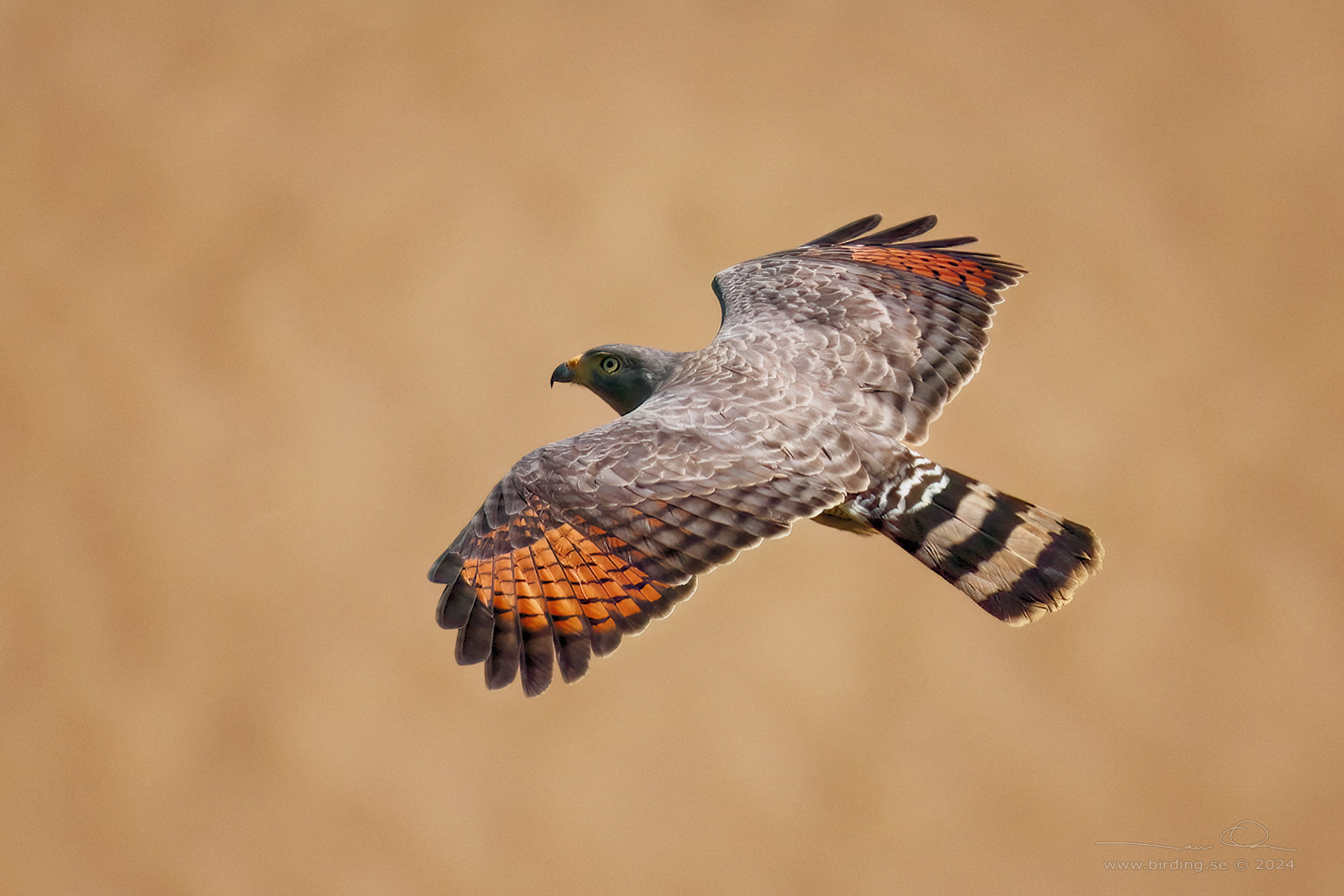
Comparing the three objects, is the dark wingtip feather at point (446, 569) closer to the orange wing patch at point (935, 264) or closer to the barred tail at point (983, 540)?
the barred tail at point (983, 540)

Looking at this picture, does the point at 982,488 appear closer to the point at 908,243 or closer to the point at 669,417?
the point at 669,417

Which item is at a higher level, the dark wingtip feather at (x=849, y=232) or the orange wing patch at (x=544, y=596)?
the dark wingtip feather at (x=849, y=232)

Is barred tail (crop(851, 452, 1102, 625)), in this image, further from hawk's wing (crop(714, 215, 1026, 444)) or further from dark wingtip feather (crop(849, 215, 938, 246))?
dark wingtip feather (crop(849, 215, 938, 246))

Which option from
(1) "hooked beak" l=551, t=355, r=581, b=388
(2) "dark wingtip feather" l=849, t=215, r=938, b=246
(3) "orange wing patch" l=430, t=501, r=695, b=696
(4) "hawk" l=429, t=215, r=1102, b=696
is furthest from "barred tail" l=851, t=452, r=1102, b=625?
(2) "dark wingtip feather" l=849, t=215, r=938, b=246

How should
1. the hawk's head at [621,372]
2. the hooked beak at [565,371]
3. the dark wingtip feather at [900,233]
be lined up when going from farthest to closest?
the dark wingtip feather at [900,233], the hooked beak at [565,371], the hawk's head at [621,372]

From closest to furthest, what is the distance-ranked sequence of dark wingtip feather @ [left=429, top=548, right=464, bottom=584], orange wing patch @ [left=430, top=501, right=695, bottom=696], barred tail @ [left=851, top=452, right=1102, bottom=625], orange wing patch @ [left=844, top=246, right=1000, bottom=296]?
orange wing patch @ [left=430, top=501, right=695, bottom=696], dark wingtip feather @ [left=429, top=548, right=464, bottom=584], barred tail @ [left=851, top=452, right=1102, bottom=625], orange wing patch @ [left=844, top=246, right=1000, bottom=296]

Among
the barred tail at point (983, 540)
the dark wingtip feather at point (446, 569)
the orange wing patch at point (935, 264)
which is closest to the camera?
the dark wingtip feather at point (446, 569)

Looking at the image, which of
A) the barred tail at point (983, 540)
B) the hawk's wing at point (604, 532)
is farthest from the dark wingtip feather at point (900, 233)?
the hawk's wing at point (604, 532)

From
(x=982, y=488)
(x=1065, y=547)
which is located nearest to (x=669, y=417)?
(x=982, y=488)
